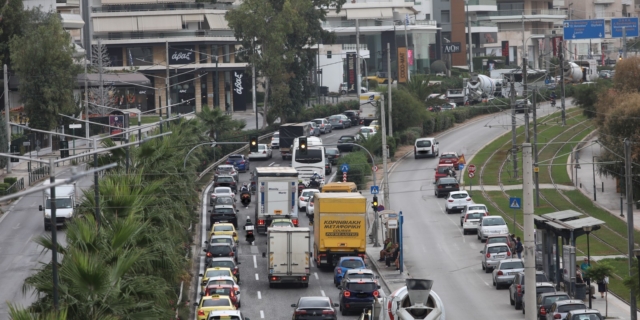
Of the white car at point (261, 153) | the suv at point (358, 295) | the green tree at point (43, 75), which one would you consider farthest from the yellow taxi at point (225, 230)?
the green tree at point (43, 75)

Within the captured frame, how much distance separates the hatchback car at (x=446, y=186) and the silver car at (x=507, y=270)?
1044 inches

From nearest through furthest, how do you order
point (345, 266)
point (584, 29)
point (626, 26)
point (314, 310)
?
1. point (314, 310)
2. point (345, 266)
3. point (626, 26)
4. point (584, 29)

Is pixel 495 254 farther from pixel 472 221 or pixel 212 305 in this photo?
pixel 212 305

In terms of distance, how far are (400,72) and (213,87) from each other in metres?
23.2

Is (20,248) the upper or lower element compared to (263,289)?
upper

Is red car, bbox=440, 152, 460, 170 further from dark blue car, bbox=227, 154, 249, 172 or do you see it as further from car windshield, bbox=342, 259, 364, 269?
car windshield, bbox=342, 259, 364, 269

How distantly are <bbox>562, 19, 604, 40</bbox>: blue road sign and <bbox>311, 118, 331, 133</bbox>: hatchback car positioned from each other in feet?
79.1

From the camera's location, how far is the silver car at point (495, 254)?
49500mm

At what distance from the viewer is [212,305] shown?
37.6 m

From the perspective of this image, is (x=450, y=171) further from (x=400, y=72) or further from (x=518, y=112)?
(x=400, y=72)

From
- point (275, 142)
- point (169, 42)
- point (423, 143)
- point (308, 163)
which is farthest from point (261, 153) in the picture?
point (169, 42)

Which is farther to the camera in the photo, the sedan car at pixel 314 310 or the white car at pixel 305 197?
the white car at pixel 305 197

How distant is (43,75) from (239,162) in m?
17.3

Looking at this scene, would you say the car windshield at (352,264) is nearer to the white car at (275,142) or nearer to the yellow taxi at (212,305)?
the yellow taxi at (212,305)
